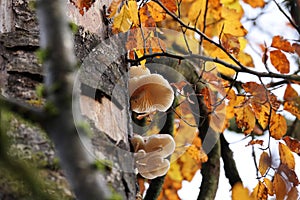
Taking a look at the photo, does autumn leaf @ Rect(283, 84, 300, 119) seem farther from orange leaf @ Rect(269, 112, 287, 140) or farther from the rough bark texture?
the rough bark texture

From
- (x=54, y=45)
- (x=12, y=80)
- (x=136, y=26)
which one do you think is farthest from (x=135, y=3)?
(x=54, y=45)

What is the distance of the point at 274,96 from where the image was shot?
2.79 m

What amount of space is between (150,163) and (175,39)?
1837 millimetres

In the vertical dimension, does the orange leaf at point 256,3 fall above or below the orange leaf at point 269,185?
above

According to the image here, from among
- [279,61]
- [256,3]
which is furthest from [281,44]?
[256,3]

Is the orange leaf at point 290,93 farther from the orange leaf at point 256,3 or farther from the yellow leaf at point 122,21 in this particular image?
the yellow leaf at point 122,21

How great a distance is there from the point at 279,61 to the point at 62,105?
2.36m

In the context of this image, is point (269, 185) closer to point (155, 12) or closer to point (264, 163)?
point (264, 163)

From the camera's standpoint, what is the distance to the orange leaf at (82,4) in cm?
159

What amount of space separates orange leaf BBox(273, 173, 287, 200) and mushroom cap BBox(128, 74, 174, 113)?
0.95 meters

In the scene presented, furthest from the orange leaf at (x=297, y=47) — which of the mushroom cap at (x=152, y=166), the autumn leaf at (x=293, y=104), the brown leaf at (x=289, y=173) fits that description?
the mushroom cap at (x=152, y=166)

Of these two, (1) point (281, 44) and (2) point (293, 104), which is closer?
(1) point (281, 44)

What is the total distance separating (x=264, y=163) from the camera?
2.75m

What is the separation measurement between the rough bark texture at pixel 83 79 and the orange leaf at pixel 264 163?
1361 millimetres
